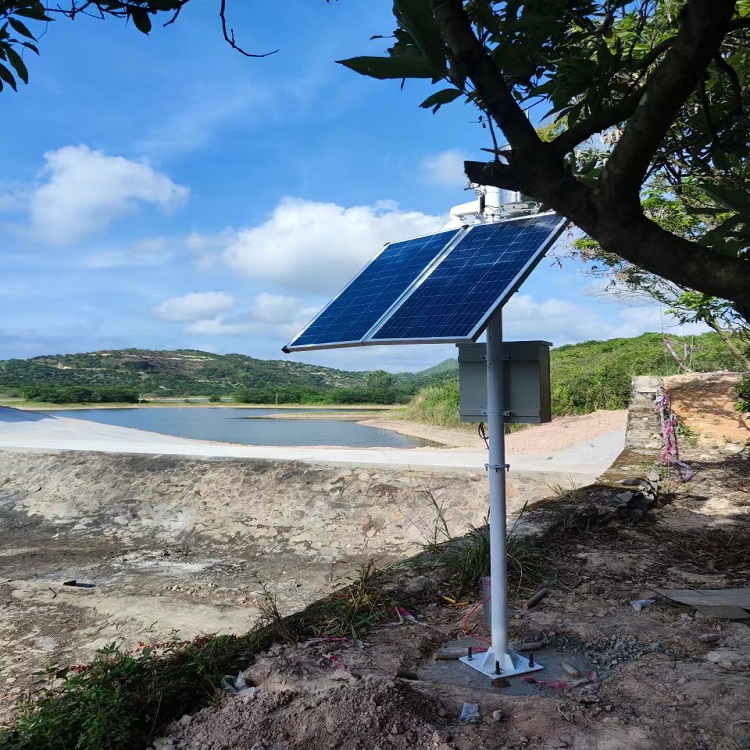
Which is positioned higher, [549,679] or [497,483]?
[497,483]

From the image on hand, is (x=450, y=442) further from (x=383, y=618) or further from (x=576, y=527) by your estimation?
(x=383, y=618)

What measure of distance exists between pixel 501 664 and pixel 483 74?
117 inches

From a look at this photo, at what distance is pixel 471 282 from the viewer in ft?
11.9

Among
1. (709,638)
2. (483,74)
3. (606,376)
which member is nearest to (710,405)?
(709,638)

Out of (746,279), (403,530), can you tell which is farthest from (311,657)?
(403,530)

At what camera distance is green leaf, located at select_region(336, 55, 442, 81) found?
1.83m

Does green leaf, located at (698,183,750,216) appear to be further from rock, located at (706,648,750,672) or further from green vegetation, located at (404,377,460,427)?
green vegetation, located at (404,377,460,427)

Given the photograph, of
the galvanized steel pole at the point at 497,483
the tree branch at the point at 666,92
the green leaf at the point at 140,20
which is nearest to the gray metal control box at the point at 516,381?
the galvanized steel pole at the point at 497,483

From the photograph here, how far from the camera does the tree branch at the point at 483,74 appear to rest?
1939 millimetres

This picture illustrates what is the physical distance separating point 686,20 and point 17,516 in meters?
12.0

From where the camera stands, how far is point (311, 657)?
3598 mm

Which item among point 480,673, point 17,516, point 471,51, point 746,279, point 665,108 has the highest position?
point 471,51

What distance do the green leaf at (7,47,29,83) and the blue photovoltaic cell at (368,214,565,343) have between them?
1.87m

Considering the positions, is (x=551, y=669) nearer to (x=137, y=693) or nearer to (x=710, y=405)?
(x=137, y=693)
